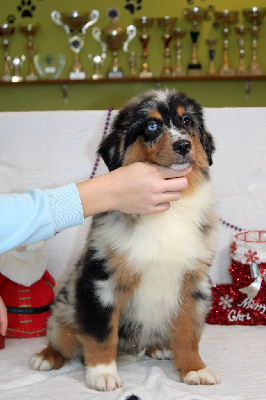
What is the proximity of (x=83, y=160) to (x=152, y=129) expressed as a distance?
3.20 feet

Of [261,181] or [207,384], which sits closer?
[207,384]

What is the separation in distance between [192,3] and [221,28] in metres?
0.43

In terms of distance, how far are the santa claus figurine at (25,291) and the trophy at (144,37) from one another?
4.13 meters

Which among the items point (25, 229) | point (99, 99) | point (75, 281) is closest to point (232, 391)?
point (75, 281)

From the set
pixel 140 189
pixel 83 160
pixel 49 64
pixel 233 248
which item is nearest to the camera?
pixel 140 189

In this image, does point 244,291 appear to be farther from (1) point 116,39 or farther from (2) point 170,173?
(1) point 116,39

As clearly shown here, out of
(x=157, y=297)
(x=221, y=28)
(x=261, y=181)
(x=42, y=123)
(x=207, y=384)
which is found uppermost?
(x=221, y=28)

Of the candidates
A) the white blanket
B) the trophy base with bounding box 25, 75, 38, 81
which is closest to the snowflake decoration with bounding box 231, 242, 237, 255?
the white blanket

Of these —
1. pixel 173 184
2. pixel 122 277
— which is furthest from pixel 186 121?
pixel 122 277

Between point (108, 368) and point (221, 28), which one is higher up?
point (221, 28)

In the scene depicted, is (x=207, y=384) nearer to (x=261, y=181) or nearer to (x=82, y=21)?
(x=261, y=181)

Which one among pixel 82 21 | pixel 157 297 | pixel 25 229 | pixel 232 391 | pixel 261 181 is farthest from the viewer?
pixel 82 21

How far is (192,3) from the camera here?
21.2 ft

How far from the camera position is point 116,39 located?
6324mm
